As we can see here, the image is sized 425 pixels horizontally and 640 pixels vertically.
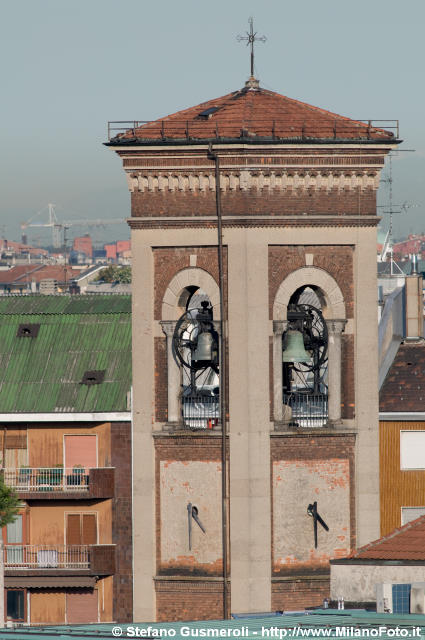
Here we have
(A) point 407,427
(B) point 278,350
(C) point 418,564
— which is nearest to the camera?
(C) point 418,564

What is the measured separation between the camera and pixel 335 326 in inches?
2437

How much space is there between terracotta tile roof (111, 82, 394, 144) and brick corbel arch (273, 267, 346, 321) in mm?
3769

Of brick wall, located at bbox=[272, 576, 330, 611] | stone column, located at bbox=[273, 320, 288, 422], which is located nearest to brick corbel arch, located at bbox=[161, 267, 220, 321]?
stone column, located at bbox=[273, 320, 288, 422]

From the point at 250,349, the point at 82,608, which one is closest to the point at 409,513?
the point at 250,349

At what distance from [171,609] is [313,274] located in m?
10.1

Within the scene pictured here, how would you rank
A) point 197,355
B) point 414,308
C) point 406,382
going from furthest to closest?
point 414,308 < point 406,382 < point 197,355

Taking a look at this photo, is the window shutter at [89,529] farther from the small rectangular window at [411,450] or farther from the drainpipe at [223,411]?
the small rectangular window at [411,450]

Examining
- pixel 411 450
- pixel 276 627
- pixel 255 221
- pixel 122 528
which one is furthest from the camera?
pixel 411 450

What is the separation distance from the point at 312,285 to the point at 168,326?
4.14 metres

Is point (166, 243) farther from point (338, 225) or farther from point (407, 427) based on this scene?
point (407, 427)

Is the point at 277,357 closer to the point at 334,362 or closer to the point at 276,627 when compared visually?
the point at 334,362

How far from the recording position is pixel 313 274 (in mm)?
61625

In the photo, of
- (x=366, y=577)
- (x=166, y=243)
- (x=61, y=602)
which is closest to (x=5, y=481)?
(x=61, y=602)

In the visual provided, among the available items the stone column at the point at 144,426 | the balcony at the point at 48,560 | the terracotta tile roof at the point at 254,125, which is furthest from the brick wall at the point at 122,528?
the terracotta tile roof at the point at 254,125
